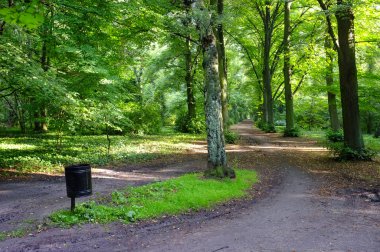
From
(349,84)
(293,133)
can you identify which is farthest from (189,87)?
(349,84)

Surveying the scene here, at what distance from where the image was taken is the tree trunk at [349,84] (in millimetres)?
13648

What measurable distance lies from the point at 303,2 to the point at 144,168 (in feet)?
58.9

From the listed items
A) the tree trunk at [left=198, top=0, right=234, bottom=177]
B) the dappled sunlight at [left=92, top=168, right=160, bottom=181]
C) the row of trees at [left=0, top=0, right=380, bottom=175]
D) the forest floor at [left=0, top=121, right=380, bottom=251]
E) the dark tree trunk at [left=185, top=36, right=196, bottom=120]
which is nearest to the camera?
the forest floor at [left=0, top=121, right=380, bottom=251]

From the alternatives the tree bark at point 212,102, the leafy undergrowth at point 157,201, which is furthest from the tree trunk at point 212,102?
the leafy undergrowth at point 157,201

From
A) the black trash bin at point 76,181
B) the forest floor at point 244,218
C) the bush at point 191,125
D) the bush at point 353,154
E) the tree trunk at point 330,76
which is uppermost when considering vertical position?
the tree trunk at point 330,76

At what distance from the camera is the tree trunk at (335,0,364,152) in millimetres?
13648

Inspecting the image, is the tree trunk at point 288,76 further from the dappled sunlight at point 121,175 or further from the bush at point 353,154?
the dappled sunlight at point 121,175

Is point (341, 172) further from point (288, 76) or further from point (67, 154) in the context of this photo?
point (288, 76)

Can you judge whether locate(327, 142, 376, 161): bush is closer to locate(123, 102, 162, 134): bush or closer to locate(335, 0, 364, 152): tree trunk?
locate(335, 0, 364, 152): tree trunk

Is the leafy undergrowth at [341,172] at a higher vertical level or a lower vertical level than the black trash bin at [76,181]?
lower

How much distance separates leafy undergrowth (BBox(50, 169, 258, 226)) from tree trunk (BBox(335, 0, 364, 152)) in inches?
230

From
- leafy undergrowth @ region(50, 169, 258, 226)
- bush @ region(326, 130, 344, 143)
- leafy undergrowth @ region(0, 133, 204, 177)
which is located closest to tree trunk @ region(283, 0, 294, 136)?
bush @ region(326, 130, 344, 143)

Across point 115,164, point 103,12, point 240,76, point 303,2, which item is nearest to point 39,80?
point 103,12

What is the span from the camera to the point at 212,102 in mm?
10047
